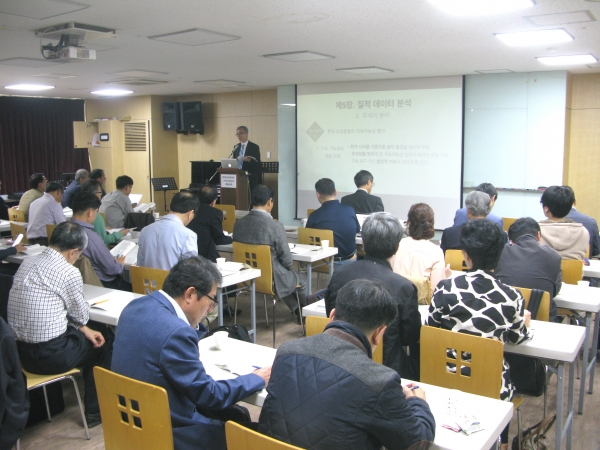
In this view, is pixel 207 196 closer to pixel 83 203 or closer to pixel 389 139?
pixel 83 203

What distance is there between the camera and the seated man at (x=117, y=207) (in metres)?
6.36

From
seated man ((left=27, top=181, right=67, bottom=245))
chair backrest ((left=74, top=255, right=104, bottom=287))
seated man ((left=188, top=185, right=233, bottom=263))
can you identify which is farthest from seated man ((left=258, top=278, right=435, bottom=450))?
seated man ((left=27, top=181, right=67, bottom=245))

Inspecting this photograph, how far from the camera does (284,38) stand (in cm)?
514

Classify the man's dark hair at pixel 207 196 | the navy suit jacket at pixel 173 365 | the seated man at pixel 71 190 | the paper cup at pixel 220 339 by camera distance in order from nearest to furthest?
the navy suit jacket at pixel 173 365, the paper cup at pixel 220 339, the man's dark hair at pixel 207 196, the seated man at pixel 71 190

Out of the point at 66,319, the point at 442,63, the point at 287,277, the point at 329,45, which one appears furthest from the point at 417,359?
the point at 442,63

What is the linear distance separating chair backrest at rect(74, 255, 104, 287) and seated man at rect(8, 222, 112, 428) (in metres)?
0.68

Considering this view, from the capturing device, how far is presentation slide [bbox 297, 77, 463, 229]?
26.8 ft

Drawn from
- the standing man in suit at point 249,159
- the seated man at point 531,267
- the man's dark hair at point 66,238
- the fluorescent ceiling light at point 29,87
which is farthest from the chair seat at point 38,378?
the fluorescent ceiling light at point 29,87

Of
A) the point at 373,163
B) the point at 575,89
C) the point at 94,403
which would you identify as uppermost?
the point at 575,89

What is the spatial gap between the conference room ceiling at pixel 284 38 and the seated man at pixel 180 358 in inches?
99.0

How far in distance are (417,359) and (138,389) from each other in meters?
1.44

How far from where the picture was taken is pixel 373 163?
9.02m

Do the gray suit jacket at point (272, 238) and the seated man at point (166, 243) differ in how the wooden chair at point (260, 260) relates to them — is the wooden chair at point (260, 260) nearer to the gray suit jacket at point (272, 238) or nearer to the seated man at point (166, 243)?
the gray suit jacket at point (272, 238)

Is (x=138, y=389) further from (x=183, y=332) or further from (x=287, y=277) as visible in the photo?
(x=287, y=277)
